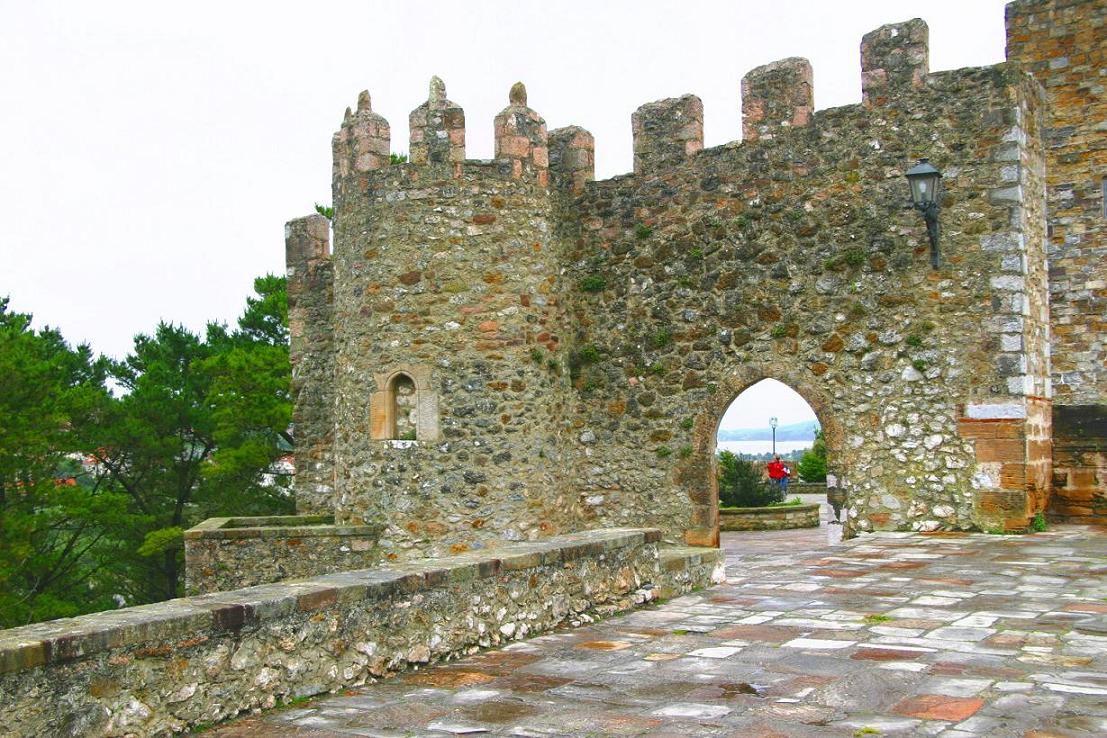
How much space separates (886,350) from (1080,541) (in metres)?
2.45

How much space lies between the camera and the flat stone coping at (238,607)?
12.4ft

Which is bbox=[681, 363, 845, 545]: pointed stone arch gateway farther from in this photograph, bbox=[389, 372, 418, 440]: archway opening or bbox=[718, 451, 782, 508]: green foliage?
bbox=[718, 451, 782, 508]: green foliage

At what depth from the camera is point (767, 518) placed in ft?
53.3

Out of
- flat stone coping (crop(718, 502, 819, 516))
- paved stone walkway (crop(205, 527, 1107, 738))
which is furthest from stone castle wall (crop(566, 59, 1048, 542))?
flat stone coping (crop(718, 502, 819, 516))

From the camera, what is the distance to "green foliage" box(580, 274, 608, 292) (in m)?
12.2

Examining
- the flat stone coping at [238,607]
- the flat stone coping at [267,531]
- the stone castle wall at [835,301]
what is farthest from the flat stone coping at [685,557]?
the flat stone coping at [267,531]

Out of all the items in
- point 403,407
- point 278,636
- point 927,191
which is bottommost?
point 278,636

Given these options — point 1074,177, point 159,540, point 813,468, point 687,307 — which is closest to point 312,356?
point 687,307

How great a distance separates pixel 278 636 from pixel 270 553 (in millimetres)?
7421

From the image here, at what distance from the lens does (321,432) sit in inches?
558

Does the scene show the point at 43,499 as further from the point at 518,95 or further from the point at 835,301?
the point at 835,301

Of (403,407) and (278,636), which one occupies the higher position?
(403,407)

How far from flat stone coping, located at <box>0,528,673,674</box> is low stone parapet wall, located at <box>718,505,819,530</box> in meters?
9.86

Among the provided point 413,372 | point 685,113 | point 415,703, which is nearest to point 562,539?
point 415,703
